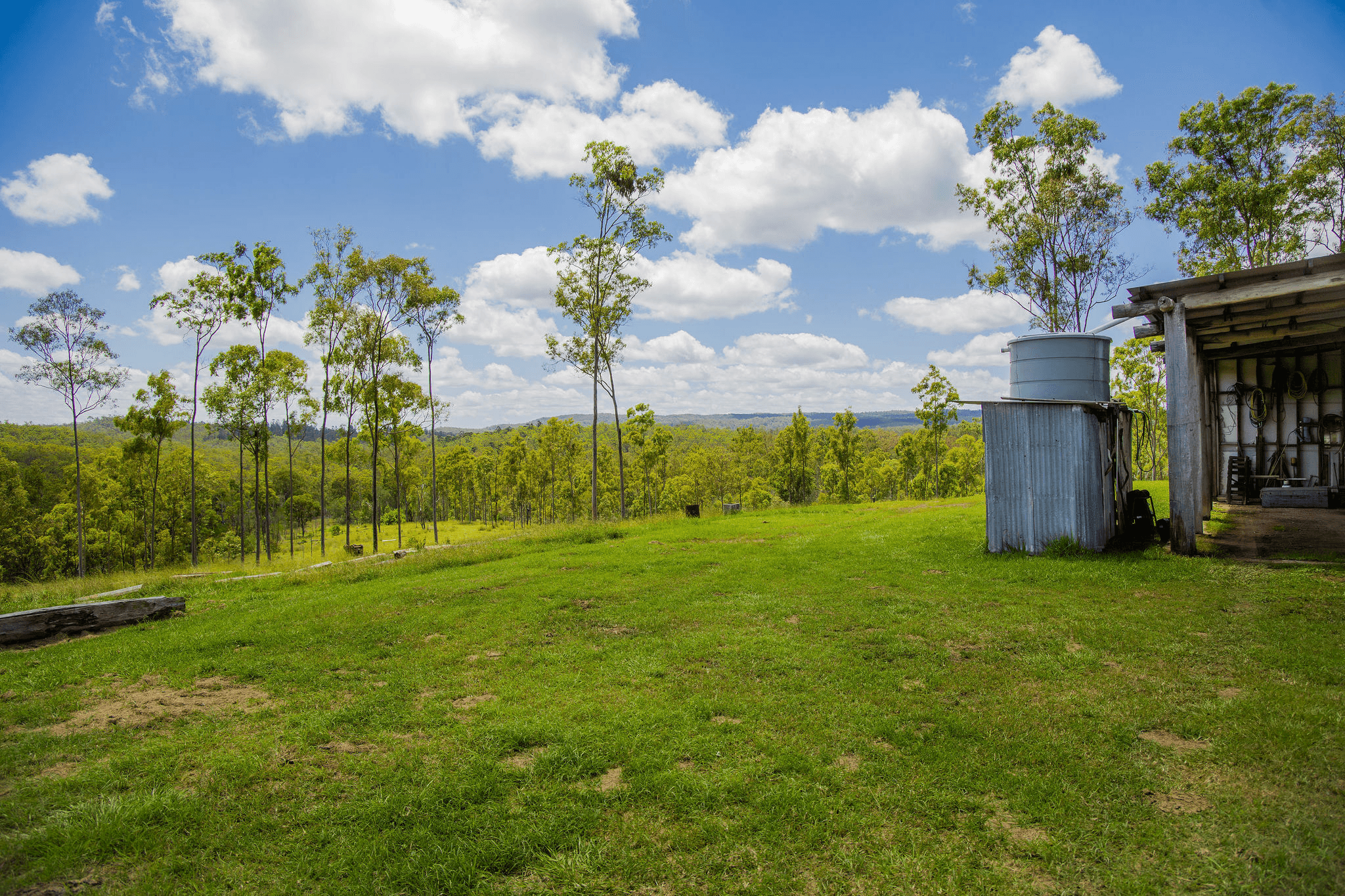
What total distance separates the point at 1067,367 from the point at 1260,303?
354 cm

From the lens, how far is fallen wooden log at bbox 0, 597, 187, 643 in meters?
8.50

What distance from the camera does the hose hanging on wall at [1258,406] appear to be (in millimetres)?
16922

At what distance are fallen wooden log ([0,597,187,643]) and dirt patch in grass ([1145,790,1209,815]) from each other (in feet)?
42.7

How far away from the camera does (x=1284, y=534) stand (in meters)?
11.6

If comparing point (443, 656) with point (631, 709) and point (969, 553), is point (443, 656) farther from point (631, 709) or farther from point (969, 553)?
point (969, 553)

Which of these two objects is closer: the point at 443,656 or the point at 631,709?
the point at 631,709

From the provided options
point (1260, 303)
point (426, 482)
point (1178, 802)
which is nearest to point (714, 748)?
point (1178, 802)

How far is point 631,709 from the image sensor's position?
5328 mm

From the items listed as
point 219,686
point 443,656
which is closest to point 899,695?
point 443,656

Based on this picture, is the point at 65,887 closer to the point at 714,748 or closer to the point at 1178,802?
the point at 714,748

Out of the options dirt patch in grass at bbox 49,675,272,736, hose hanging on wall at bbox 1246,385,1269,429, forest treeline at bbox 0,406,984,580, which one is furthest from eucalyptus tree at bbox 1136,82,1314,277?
dirt patch in grass at bbox 49,675,272,736

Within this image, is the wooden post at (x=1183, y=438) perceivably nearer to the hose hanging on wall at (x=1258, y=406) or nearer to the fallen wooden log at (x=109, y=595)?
the hose hanging on wall at (x=1258, y=406)

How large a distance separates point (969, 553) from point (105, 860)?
41.9 ft

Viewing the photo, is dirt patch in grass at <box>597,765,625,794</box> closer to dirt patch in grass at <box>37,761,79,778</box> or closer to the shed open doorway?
dirt patch in grass at <box>37,761,79,778</box>
